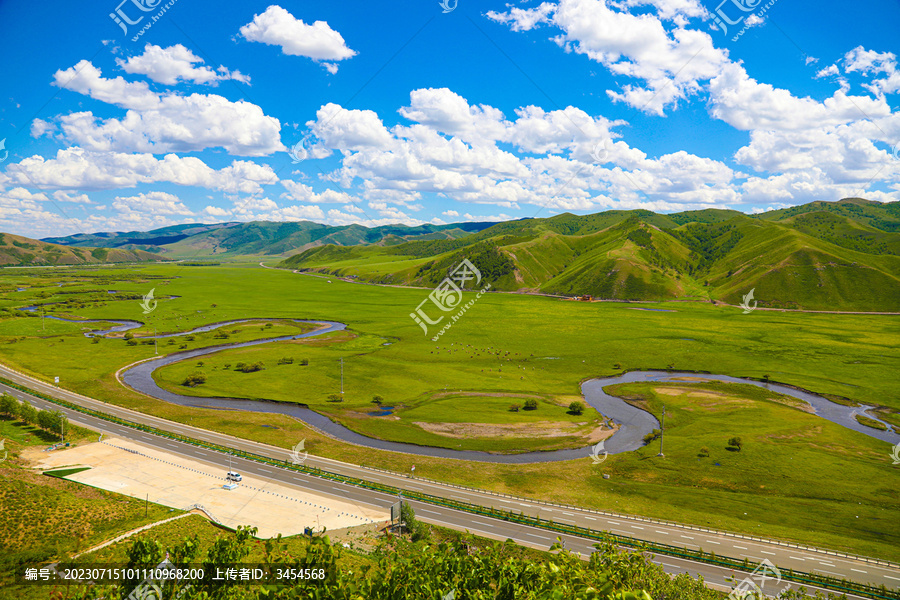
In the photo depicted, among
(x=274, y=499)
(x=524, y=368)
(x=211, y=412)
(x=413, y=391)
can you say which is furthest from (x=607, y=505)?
(x=211, y=412)

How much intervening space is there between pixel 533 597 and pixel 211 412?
9183cm

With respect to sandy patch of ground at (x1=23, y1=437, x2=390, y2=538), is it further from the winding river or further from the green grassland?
the winding river

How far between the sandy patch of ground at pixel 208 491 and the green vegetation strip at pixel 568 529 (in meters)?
5.21

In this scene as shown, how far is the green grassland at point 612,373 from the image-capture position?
59250mm

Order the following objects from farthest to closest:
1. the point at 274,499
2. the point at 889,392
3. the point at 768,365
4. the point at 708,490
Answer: the point at 768,365 → the point at 889,392 → the point at 708,490 → the point at 274,499

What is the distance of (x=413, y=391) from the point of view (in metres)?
107

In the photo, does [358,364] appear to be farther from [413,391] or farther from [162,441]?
Result: [162,441]

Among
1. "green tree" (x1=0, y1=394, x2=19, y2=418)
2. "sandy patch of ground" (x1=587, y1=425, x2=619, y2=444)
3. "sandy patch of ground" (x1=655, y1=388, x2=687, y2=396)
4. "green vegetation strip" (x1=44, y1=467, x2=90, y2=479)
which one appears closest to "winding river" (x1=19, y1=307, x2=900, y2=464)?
"sandy patch of ground" (x1=587, y1=425, x2=619, y2=444)

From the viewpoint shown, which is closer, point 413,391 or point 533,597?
point 533,597

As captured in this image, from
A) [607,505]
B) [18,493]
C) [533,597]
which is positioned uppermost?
[533,597]

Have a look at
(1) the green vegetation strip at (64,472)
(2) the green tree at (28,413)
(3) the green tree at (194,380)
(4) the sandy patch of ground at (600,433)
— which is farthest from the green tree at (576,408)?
(2) the green tree at (28,413)

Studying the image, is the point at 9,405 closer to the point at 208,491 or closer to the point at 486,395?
the point at 208,491

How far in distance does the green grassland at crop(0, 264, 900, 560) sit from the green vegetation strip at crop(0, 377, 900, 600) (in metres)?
7.33

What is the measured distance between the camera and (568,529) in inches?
2010
